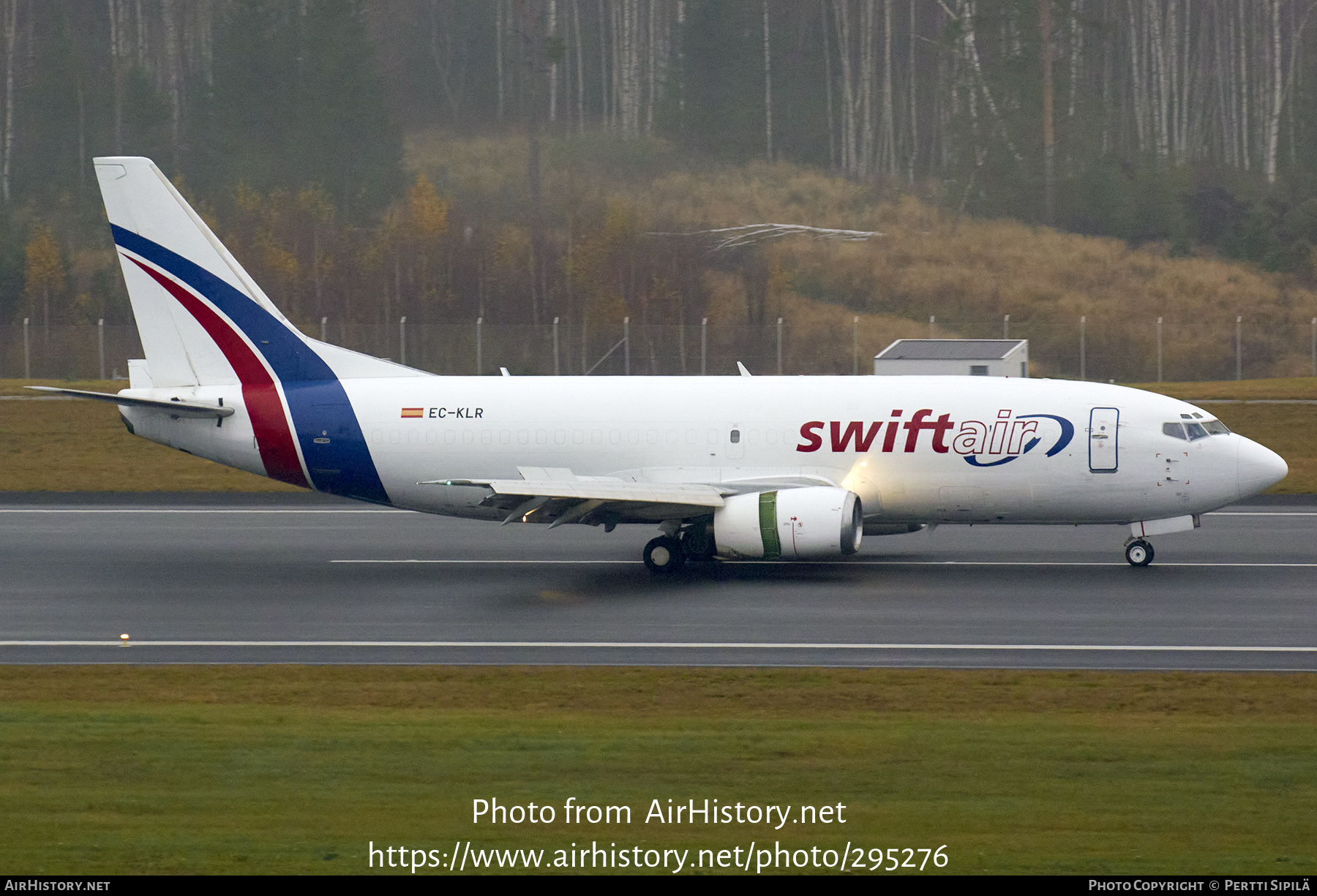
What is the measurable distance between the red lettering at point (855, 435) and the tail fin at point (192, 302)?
9.08 m

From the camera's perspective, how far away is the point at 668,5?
326ft

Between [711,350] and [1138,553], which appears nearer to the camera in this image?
[1138,553]

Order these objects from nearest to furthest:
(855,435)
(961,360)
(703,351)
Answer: (855,435), (961,360), (703,351)

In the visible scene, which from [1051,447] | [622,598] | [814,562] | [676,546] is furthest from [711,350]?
[622,598]

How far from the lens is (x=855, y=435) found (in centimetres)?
2712

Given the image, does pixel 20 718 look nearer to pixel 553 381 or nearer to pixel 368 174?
pixel 553 381

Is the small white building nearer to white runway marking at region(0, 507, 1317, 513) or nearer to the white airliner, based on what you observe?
white runway marking at region(0, 507, 1317, 513)

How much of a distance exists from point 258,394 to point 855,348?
30304mm

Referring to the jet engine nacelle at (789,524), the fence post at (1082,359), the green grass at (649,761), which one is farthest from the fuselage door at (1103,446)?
the fence post at (1082,359)

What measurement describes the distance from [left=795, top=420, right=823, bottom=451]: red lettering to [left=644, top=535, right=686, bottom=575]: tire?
2775 millimetres

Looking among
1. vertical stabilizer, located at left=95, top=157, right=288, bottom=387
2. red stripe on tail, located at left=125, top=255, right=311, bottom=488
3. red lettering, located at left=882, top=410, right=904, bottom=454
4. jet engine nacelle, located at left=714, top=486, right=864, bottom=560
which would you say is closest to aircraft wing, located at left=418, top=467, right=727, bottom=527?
jet engine nacelle, located at left=714, top=486, right=864, bottom=560

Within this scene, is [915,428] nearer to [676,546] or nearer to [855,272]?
[676,546]
